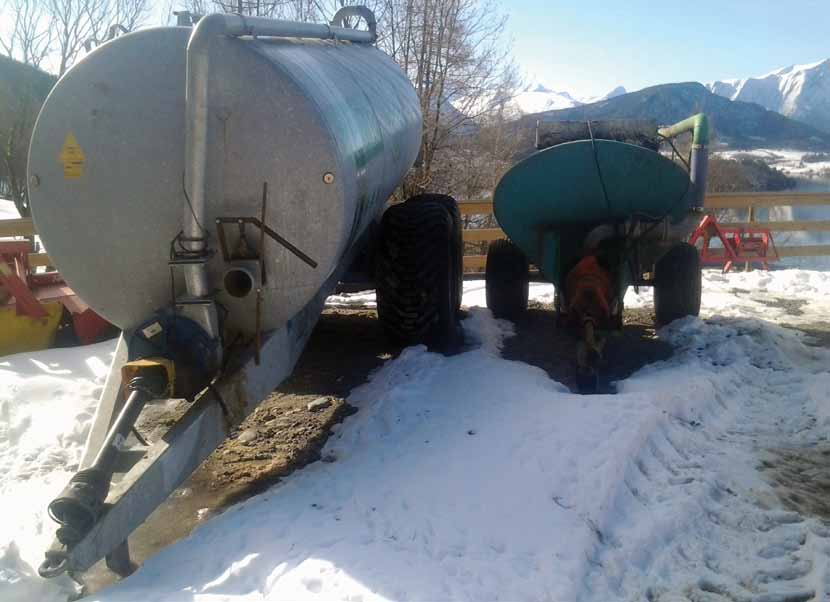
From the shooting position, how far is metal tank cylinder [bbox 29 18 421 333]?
3775 millimetres

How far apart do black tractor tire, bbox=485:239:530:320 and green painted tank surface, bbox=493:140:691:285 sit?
94cm

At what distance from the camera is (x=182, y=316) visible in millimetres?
3836

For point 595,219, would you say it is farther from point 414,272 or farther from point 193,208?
point 193,208

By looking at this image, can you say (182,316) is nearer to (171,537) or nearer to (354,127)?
(171,537)

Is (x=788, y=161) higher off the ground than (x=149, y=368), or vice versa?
(x=788, y=161)

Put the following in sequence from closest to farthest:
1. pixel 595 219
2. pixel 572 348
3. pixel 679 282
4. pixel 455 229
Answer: pixel 595 219 < pixel 572 348 < pixel 679 282 < pixel 455 229

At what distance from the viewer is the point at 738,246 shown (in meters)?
11.6

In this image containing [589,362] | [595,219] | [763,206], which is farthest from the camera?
[763,206]

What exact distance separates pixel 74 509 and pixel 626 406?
3275mm

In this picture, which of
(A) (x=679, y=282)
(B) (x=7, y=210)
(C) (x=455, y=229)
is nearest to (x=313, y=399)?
(C) (x=455, y=229)

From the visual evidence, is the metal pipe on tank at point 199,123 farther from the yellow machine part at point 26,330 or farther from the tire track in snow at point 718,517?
the yellow machine part at point 26,330

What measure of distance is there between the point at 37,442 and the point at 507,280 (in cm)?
475

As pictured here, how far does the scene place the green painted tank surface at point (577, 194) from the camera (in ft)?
19.7

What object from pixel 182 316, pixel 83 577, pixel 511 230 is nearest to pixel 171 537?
pixel 83 577
